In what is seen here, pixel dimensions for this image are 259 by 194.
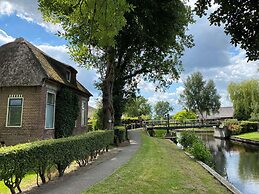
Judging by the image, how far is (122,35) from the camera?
78.2 feet

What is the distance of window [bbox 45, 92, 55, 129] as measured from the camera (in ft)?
67.2

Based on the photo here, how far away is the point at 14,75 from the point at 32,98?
202 centimetres

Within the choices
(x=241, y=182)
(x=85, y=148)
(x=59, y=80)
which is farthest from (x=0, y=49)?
(x=241, y=182)

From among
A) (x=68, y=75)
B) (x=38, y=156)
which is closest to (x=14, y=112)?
(x=68, y=75)

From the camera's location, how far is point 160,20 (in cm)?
1822

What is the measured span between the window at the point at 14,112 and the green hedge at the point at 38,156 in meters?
7.72

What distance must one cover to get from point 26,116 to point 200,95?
73.3 m

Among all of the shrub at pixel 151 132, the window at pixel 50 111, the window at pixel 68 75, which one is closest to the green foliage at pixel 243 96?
the shrub at pixel 151 132

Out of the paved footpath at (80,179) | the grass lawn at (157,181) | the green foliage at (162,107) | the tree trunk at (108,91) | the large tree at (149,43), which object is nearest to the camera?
the paved footpath at (80,179)

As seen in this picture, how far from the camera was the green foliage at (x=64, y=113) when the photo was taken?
2183cm

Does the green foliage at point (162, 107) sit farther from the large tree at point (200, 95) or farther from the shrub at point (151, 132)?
the shrub at point (151, 132)

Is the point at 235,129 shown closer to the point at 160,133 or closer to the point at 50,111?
the point at 160,133

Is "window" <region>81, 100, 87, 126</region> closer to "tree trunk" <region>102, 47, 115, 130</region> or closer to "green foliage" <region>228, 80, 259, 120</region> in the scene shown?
"tree trunk" <region>102, 47, 115, 130</region>

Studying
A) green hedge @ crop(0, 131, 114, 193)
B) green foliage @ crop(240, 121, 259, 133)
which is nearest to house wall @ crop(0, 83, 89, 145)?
green hedge @ crop(0, 131, 114, 193)
